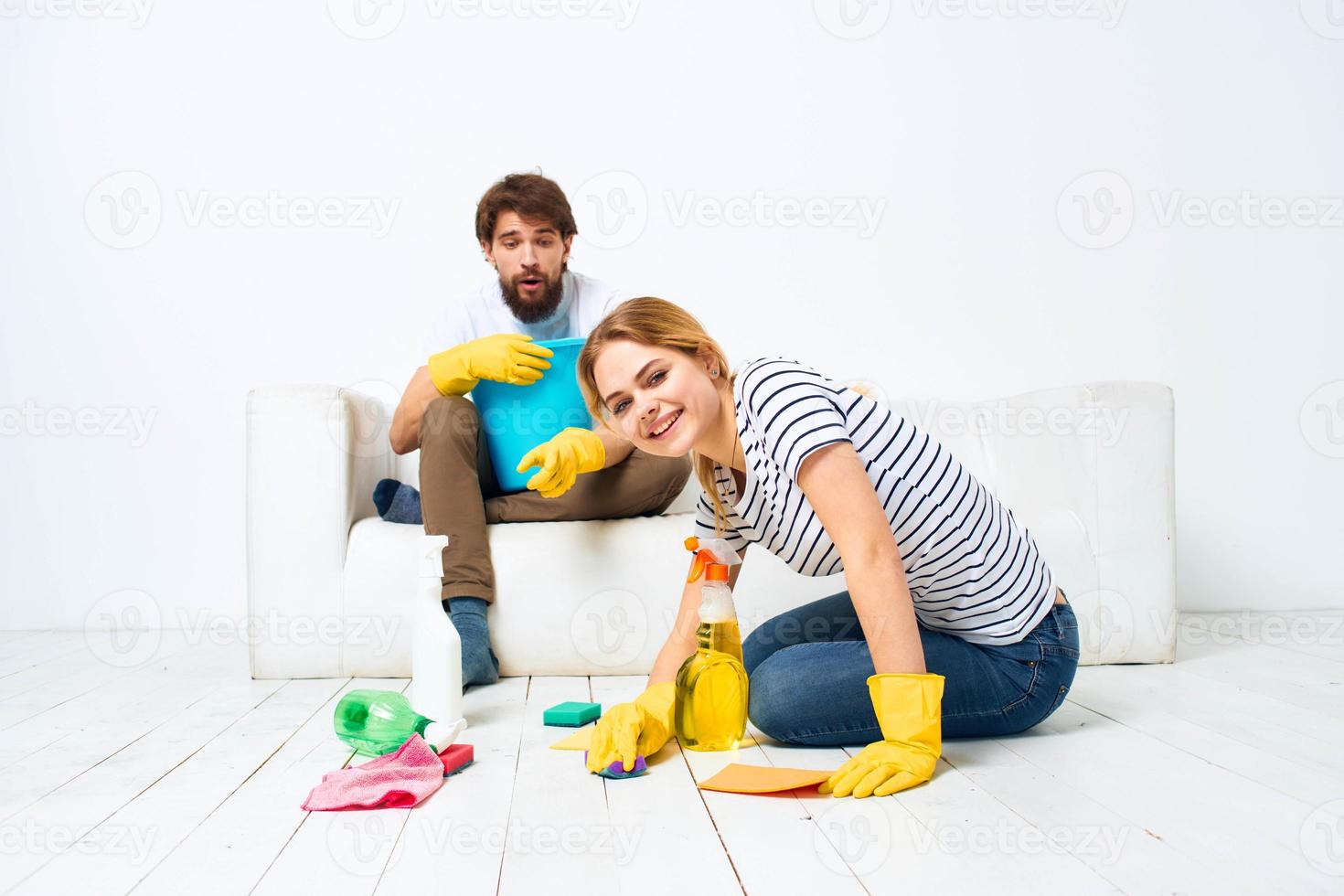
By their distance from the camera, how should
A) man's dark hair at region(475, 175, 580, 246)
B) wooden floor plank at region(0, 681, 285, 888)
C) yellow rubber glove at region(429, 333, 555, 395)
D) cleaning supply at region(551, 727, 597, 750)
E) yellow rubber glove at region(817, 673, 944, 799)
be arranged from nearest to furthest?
wooden floor plank at region(0, 681, 285, 888) < yellow rubber glove at region(817, 673, 944, 799) < cleaning supply at region(551, 727, 597, 750) < yellow rubber glove at region(429, 333, 555, 395) < man's dark hair at region(475, 175, 580, 246)

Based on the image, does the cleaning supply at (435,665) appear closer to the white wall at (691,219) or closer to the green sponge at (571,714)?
the green sponge at (571,714)

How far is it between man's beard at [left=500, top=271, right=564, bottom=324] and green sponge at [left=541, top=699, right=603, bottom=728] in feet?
2.85

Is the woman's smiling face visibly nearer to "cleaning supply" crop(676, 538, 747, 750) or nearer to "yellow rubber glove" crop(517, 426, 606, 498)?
"cleaning supply" crop(676, 538, 747, 750)

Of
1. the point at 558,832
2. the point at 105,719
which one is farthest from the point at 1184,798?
the point at 105,719

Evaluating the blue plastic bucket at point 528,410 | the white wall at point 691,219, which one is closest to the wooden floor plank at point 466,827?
the blue plastic bucket at point 528,410

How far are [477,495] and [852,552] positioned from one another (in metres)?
0.88

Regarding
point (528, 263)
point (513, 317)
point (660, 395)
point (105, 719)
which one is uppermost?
point (528, 263)

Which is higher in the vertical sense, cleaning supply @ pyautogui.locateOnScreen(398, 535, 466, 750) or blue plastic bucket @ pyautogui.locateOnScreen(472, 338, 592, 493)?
blue plastic bucket @ pyautogui.locateOnScreen(472, 338, 592, 493)

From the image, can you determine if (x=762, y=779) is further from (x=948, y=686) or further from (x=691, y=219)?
(x=691, y=219)

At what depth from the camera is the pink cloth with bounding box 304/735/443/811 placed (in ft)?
3.37

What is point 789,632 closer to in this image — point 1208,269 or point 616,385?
point 616,385

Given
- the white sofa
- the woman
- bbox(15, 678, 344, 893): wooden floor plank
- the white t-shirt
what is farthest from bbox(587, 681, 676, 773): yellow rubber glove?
the white t-shirt

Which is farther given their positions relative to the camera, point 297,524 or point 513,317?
point 513,317

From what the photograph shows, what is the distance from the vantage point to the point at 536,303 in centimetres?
204
